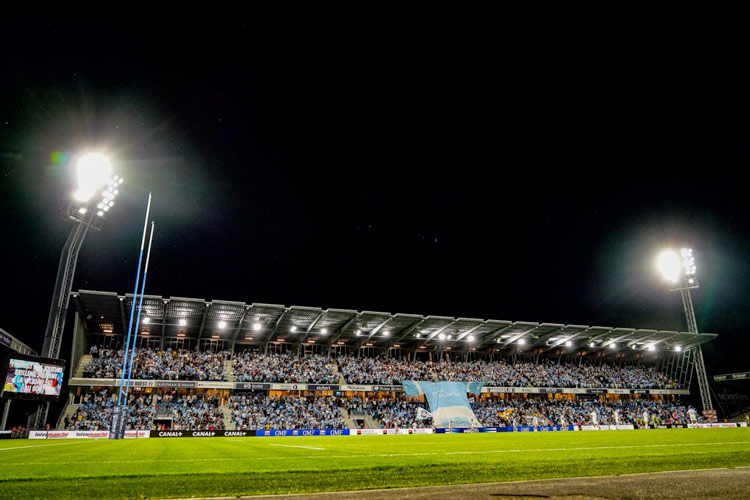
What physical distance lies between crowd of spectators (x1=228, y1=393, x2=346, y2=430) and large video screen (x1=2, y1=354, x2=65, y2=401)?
1537cm

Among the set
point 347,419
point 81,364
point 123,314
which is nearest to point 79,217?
point 123,314

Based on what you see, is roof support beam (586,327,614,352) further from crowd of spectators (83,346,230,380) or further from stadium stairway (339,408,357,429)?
crowd of spectators (83,346,230,380)

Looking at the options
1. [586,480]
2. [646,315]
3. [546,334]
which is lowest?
[586,480]

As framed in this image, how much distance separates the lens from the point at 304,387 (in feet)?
147

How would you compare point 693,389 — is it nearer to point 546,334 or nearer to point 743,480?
point 546,334

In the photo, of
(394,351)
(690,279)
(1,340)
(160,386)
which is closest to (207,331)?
(160,386)

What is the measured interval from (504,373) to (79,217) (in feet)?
157

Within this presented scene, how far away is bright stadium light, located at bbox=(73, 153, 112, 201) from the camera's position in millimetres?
30578

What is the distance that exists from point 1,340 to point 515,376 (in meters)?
50.5

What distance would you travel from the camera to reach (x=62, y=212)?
101ft

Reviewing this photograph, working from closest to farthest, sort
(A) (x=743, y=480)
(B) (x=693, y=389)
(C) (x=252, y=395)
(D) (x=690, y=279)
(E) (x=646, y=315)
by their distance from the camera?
(A) (x=743, y=480), (C) (x=252, y=395), (D) (x=690, y=279), (B) (x=693, y=389), (E) (x=646, y=315)

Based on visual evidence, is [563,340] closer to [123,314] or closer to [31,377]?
[123,314]

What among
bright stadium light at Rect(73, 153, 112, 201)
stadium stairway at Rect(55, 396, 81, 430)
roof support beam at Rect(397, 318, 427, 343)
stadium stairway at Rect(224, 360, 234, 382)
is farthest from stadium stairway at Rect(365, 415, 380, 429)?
bright stadium light at Rect(73, 153, 112, 201)

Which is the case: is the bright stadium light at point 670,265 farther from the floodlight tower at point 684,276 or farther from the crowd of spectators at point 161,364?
the crowd of spectators at point 161,364
